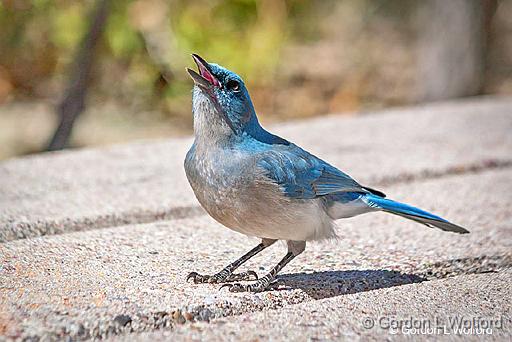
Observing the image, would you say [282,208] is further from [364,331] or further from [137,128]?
[137,128]

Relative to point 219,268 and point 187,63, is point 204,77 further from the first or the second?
point 187,63

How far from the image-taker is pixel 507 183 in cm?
411

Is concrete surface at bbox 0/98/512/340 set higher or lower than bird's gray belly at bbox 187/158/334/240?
lower

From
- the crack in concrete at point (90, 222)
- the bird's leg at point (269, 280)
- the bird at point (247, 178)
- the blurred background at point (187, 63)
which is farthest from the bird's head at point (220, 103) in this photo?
the blurred background at point (187, 63)

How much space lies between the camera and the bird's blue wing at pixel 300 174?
2572 millimetres

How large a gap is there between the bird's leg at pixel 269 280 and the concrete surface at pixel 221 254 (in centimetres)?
4

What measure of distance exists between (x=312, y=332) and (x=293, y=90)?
7.52 meters

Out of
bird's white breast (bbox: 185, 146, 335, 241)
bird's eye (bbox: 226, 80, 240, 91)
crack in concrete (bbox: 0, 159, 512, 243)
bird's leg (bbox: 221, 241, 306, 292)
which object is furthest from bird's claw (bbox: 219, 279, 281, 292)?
crack in concrete (bbox: 0, 159, 512, 243)

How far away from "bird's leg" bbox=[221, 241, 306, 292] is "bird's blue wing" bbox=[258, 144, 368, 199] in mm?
197

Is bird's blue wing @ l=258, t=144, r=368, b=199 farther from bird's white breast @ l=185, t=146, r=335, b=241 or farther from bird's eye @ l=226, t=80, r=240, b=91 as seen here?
bird's eye @ l=226, t=80, r=240, b=91

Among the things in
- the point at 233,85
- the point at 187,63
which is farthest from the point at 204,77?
the point at 187,63

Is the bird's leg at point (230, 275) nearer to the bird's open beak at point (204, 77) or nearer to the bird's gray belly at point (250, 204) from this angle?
the bird's gray belly at point (250, 204)

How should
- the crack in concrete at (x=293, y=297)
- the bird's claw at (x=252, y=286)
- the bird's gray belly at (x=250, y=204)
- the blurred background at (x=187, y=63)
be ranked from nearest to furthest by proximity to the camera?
the crack in concrete at (x=293, y=297), the bird's gray belly at (x=250, y=204), the bird's claw at (x=252, y=286), the blurred background at (x=187, y=63)

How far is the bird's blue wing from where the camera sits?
2572 millimetres
